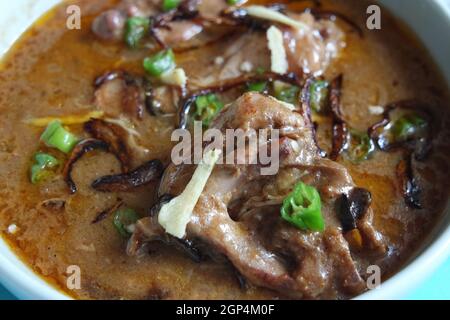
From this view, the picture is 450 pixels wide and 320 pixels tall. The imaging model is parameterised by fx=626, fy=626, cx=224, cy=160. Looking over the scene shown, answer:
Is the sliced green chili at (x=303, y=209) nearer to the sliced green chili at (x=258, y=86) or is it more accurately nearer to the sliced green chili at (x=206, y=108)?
the sliced green chili at (x=206, y=108)

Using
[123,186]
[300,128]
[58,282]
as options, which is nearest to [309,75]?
[300,128]

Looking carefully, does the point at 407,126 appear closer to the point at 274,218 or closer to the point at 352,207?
the point at 352,207

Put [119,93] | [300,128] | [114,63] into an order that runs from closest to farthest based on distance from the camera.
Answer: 1. [300,128]
2. [119,93]
3. [114,63]

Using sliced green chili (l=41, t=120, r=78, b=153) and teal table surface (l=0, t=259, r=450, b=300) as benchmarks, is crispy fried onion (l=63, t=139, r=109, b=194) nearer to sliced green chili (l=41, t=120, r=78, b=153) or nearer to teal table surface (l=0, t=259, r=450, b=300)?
sliced green chili (l=41, t=120, r=78, b=153)

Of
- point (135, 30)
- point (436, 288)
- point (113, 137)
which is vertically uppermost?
point (135, 30)

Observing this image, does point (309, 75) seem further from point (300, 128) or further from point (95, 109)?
point (95, 109)

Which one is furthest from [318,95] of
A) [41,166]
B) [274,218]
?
[41,166]
